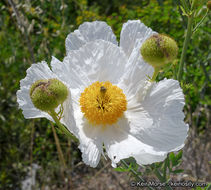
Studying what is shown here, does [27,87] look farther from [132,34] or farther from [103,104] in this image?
[132,34]

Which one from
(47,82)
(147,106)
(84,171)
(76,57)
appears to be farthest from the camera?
(84,171)

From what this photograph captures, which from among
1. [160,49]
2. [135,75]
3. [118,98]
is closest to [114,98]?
[118,98]

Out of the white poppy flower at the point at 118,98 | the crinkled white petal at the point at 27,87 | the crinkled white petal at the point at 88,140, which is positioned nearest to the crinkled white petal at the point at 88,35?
the white poppy flower at the point at 118,98

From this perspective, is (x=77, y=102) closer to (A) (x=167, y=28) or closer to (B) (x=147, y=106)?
(B) (x=147, y=106)

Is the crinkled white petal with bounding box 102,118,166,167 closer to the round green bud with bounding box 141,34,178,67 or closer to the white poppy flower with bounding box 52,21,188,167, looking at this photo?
the white poppy flower with bounding box 52,21,188,167

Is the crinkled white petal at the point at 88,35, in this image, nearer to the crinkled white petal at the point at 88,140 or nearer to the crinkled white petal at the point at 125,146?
the crinkled white petal at the point at 88,140

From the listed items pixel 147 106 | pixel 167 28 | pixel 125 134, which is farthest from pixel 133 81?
pixel 167 28
